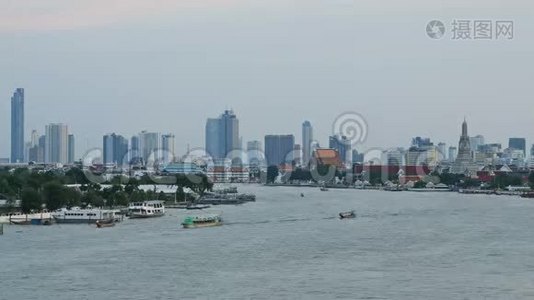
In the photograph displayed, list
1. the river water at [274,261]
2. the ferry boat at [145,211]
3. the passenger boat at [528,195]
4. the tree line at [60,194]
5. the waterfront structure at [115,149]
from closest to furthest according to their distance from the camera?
the river water at [274,261]
the tree line at [60,194]
the ferry boat at [145,211]
the passenger boat at [528,195]
the waterfront structure at [115,149]

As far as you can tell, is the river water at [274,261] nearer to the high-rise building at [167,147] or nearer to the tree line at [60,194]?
the tree line at [60,194]

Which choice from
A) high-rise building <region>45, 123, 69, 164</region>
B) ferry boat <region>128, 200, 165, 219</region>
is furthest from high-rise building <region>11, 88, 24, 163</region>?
ferry boat <region>128, 200, 165, 219</region>

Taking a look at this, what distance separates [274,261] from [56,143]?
57.2 metres

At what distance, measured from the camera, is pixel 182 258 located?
9.23 metres

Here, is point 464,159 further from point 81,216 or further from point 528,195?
point 81,216

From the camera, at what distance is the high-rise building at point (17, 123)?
2475 inches

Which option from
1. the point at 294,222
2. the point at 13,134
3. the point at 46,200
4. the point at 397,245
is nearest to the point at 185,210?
the point at 46,200

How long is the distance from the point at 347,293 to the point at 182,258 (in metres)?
2.46

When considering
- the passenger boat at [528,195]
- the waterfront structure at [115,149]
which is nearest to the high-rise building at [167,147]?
the waterfront structure at [115,149]

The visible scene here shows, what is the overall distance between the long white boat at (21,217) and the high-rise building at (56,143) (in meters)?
49.4

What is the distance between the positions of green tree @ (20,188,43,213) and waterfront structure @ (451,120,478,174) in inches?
1156

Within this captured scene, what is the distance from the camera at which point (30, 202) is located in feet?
49.7

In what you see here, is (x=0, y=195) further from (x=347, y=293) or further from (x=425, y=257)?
(x=347, y=293)

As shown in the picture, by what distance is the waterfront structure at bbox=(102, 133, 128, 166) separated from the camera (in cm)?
6256
